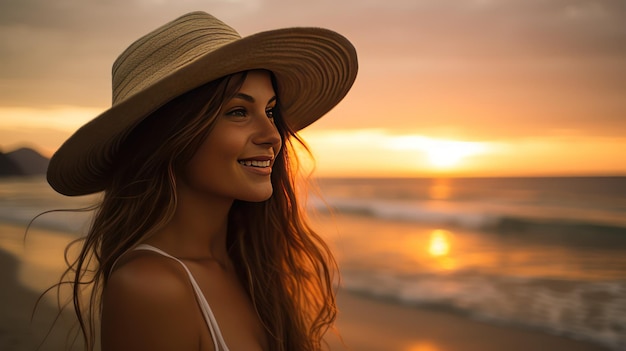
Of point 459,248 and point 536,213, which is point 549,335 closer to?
point 459,248

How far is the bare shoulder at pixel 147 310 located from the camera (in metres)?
1.65

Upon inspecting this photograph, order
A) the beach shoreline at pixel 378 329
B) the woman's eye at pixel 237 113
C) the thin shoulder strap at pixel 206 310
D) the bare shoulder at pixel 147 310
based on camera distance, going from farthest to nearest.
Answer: the beach shoreline at pixel 378 329 < the woman's eye at pixel 237 113 < the thin shoulder strap at pixel 206 310 < the bare shoulder at pixel 147 310

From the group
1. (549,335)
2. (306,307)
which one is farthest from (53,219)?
(306,307)

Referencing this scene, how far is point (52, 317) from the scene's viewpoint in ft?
17.5

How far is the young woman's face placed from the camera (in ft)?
6.10

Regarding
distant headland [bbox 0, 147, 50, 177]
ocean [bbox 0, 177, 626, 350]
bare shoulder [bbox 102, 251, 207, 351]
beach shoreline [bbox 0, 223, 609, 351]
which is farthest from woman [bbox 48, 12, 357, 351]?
distant headland [bbox 0, 147, 50, 177]

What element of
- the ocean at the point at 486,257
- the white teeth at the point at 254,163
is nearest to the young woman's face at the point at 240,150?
the white teeth at the point at 254,163

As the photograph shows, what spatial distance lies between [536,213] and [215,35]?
57.0 ft

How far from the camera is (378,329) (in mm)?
5340

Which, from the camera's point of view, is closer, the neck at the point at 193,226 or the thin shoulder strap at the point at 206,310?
the thin shoulder strap at the point at 206,310

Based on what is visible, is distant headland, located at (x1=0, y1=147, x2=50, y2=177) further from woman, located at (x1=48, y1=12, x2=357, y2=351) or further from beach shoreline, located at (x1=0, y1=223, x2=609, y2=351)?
woman, located at (x1=48, y1=12, x2=357, y2=351)

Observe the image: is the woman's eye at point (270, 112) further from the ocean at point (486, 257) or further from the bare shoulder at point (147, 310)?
the bare shoulder at point (147, 310)

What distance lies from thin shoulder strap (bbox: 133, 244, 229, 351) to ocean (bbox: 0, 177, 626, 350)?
649mm

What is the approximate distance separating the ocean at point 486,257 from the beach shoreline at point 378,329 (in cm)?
26
